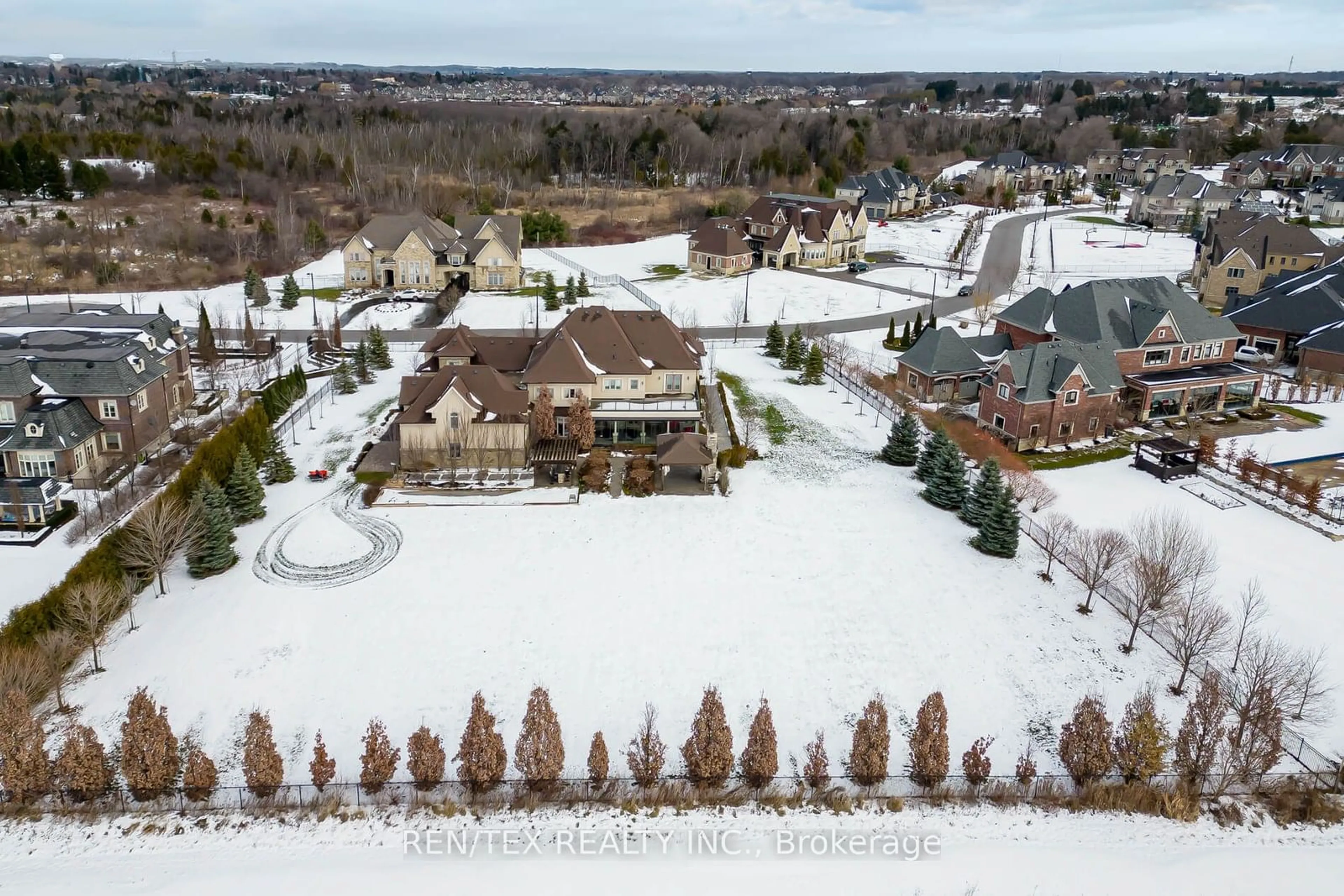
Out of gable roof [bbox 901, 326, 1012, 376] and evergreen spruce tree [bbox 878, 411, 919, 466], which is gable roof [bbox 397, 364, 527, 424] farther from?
gable roof [bbox 901, 326, 1012, 376]

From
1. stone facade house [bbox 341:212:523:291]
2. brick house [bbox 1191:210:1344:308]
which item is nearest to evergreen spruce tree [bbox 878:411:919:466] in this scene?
brick house [bbox 1191:210:1344:308]

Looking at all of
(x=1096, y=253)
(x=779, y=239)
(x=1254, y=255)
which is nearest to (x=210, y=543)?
(x=779, y=239)

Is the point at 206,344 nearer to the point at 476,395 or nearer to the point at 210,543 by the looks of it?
the point at 476,395

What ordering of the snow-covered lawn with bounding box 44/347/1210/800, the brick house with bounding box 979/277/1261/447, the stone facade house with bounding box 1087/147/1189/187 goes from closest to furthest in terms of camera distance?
the snow-covered lawn with bounding box 44/347/1210/800
the brick house with bounding box 979/277/1261/447
the stone facade house with bounding box 1087/147/1189/187

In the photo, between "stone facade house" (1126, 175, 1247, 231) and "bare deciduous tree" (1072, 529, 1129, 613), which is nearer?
"bare deciduous tree" (1072, 529, 1129, 613)

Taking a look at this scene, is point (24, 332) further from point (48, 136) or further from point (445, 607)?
point (48, 136)

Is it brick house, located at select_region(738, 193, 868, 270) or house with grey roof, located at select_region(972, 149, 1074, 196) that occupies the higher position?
house with grey roof, located at select_region(972, 149, 1074, 196)

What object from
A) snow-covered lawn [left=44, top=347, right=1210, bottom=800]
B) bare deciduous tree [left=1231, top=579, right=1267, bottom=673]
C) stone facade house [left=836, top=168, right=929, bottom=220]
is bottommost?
snow-covered lawn [left=44, top=347, right=1210, bottom=800]

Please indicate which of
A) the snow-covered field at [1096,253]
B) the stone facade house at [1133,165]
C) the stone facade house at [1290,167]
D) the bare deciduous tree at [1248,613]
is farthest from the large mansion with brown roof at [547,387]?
the stone facade house at [1133,165]
